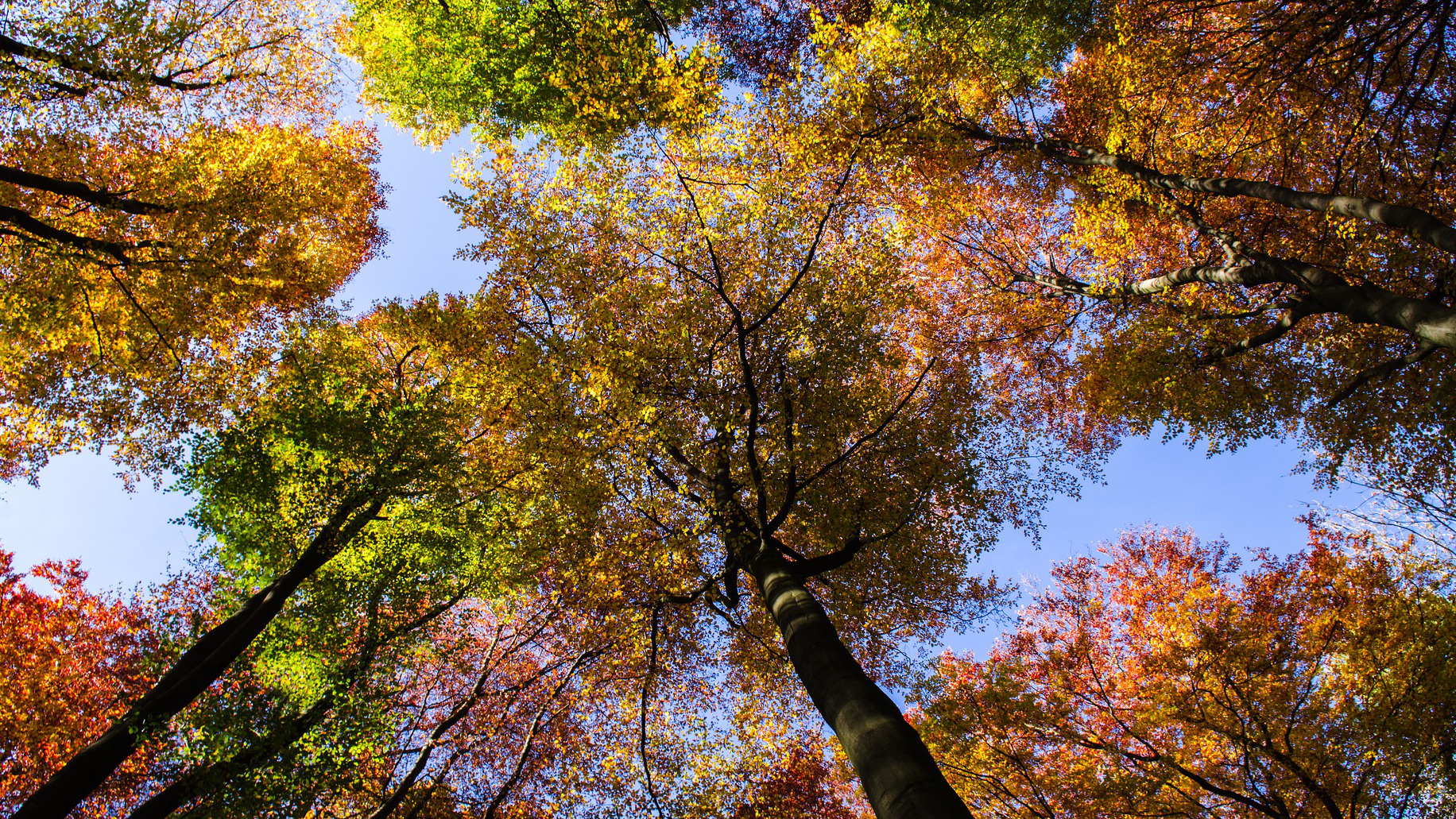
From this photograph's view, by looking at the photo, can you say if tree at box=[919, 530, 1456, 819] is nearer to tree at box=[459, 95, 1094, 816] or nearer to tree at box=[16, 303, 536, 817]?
tree at box=[459, 95, 1094, 816]

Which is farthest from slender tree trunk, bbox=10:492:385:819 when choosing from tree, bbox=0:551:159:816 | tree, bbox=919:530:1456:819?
tree, bbox=919:530:1456:819

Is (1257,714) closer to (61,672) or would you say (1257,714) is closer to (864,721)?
(864,721)

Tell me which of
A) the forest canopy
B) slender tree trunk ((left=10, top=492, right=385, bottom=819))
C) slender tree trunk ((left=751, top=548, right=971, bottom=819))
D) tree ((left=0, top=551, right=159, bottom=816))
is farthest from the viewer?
tree ((left=0, top=551, right=159, bottom=816))

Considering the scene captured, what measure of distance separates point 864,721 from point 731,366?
19.1 feet

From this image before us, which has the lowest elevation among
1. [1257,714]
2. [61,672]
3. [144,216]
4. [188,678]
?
[1257,714]

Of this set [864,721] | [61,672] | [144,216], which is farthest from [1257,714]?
[61,672]

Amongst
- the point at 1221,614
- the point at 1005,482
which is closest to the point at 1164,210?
the point at 1005,482

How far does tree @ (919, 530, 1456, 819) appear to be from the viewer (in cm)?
752

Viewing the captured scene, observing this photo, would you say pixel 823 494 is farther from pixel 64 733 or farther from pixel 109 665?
pixel 109 665

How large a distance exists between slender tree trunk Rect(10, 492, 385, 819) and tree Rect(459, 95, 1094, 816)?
3.59 metres

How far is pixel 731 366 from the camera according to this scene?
9.27 m

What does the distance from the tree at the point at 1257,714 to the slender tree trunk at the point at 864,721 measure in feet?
15.8

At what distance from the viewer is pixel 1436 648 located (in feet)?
24.3

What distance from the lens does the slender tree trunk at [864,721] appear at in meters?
3.77
